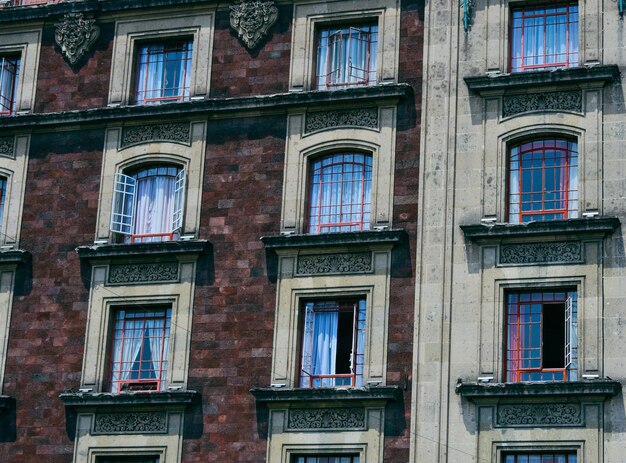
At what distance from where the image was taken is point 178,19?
5094 cm

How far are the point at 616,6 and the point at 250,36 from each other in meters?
10.7

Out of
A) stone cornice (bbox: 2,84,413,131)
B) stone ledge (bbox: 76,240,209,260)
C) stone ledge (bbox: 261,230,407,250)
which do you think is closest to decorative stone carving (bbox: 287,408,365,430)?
stone ledge (bbox: 261,230,407,250)

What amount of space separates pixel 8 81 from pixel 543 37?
54.6 ft

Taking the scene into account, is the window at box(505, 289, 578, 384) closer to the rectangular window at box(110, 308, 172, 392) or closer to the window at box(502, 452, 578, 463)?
the window at box(502, 452, 578, 463)

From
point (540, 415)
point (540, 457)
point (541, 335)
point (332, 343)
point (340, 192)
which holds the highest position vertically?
point (340, 192)

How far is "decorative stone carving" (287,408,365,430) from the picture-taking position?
4494 centimetres

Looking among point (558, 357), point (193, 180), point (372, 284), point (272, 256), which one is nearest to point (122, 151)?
point (193, 180)

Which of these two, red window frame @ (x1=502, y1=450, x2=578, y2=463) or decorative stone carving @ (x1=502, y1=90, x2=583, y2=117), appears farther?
decorative stone carving @ (x1=502, y1=90, x2=583, y2=117)

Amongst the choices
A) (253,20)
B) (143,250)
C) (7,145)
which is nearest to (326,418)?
(143,250)

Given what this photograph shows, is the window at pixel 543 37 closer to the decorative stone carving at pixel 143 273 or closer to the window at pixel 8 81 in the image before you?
the decorative stone carving at pixel 143 273

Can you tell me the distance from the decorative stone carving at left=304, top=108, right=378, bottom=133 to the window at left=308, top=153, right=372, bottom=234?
2.82 feet

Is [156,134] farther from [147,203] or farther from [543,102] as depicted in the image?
[543,102]

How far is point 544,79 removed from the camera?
46281 mm

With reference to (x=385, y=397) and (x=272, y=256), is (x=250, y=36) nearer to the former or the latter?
(x=272, y=256)
